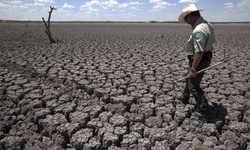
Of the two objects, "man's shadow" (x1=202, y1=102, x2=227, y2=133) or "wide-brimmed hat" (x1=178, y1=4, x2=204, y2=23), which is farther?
"man's shadow" (x1=202, y1=102, x2=227, y2=133)

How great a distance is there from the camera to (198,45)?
6.81ft

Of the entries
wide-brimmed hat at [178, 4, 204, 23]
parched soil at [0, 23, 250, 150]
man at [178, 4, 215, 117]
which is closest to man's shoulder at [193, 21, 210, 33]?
man at [178, 4, 215, 117]

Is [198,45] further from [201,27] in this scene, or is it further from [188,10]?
[188,10]

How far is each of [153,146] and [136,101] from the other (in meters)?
1.11

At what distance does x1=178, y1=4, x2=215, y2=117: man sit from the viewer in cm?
209

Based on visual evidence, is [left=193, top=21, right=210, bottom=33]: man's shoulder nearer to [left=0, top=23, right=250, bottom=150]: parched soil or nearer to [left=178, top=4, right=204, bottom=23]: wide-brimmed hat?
[left=178, top=4, right=204, bottom=23]: wide-brimmed hat

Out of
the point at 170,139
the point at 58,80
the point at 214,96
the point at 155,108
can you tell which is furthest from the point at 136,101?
the point at 58,80

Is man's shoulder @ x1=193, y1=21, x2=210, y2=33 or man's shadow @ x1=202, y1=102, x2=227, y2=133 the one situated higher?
man's shoulder @ x1=193, y1=21, x2=210, y2=33

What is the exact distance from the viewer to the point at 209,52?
2281 millimetres

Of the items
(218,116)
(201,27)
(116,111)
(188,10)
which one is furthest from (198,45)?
(116,111)

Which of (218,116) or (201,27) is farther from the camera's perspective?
(218,116)

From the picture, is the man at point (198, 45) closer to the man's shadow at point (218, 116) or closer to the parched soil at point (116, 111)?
the man's shadow at point (218, 116)

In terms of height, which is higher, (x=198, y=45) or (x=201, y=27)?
(x=201, y=27)

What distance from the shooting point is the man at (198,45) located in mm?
2088
